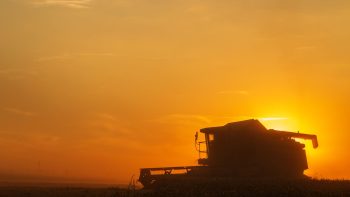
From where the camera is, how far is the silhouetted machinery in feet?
131

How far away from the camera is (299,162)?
43344mm

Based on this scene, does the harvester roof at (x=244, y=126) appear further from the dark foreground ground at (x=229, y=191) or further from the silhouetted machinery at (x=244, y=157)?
the dark foreground ground at (x=229, y=191)

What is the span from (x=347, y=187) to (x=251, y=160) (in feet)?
39.2

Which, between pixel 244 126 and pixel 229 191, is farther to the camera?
pixel 244 126

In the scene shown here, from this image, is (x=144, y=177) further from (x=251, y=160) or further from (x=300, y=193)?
(x=300, y=193)

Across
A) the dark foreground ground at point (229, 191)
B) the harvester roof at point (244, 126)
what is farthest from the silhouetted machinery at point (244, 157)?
the dark foreground ground at point (229, 191)

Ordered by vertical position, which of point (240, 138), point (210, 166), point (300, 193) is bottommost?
point (300, 193)

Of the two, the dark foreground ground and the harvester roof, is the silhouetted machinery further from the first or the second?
the dark foreground ground

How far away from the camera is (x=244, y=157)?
4062 centimetres

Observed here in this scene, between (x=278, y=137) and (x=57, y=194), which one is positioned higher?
(x=278, y=137)

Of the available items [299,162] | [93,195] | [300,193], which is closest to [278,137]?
[299,162]

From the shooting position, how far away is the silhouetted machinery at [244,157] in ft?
131

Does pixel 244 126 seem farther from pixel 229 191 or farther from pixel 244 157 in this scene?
pixel 229 191

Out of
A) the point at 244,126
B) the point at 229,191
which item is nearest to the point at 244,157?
the point at 244,126
